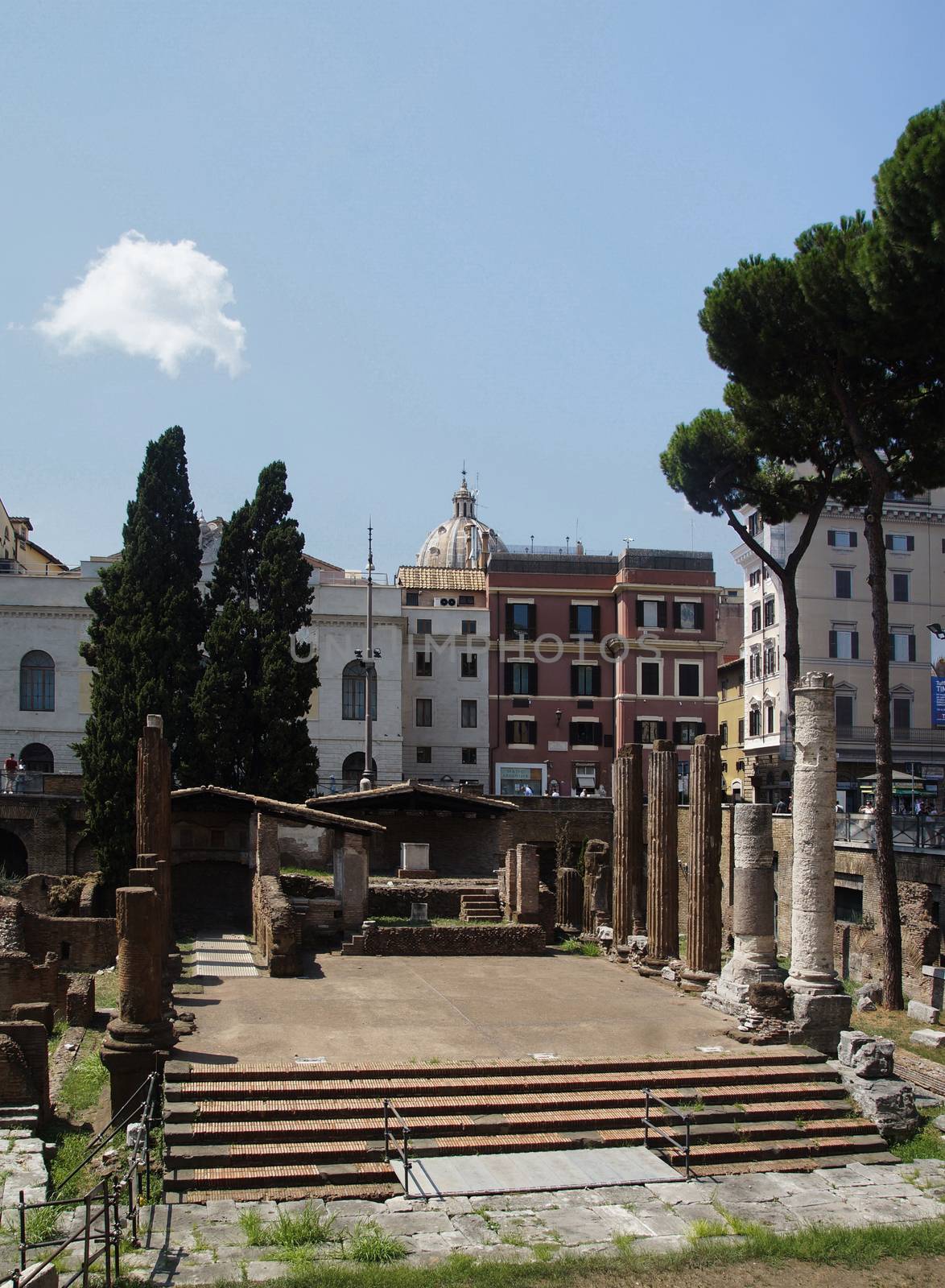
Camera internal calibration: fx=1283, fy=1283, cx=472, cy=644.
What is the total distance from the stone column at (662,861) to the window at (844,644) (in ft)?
79.3

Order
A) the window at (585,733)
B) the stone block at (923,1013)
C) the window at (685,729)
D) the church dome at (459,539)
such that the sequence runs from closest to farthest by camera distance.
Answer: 1. the stone block at (923,1013)
2. the window at (685,729)
3. the window at (585,733)
4. the church dome at (459,539)

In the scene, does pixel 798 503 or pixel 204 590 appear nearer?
pixel 798 503

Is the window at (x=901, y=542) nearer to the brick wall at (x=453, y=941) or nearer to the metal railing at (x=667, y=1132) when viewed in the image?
the brick wall at (x=453, y=941)

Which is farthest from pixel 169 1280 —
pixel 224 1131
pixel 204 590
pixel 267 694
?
pixel 204 590

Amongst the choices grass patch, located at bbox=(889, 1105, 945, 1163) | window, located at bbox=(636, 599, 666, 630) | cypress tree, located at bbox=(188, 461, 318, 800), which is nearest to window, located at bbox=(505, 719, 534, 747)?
window, located at bbox=(636, 599, 666, 630)

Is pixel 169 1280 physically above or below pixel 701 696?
below

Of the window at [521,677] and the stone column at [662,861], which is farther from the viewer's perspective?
the window at [521,677]

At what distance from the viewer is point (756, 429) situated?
29.7m

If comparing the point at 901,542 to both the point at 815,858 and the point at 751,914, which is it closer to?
the point at 751,914

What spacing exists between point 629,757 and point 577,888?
830 cm

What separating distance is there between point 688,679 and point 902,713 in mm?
8423

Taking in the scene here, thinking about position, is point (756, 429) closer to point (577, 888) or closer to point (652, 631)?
point (577, 888)

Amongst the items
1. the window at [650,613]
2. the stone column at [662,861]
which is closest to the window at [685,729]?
the window at [650,613]

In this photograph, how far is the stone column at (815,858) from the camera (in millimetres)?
16859
